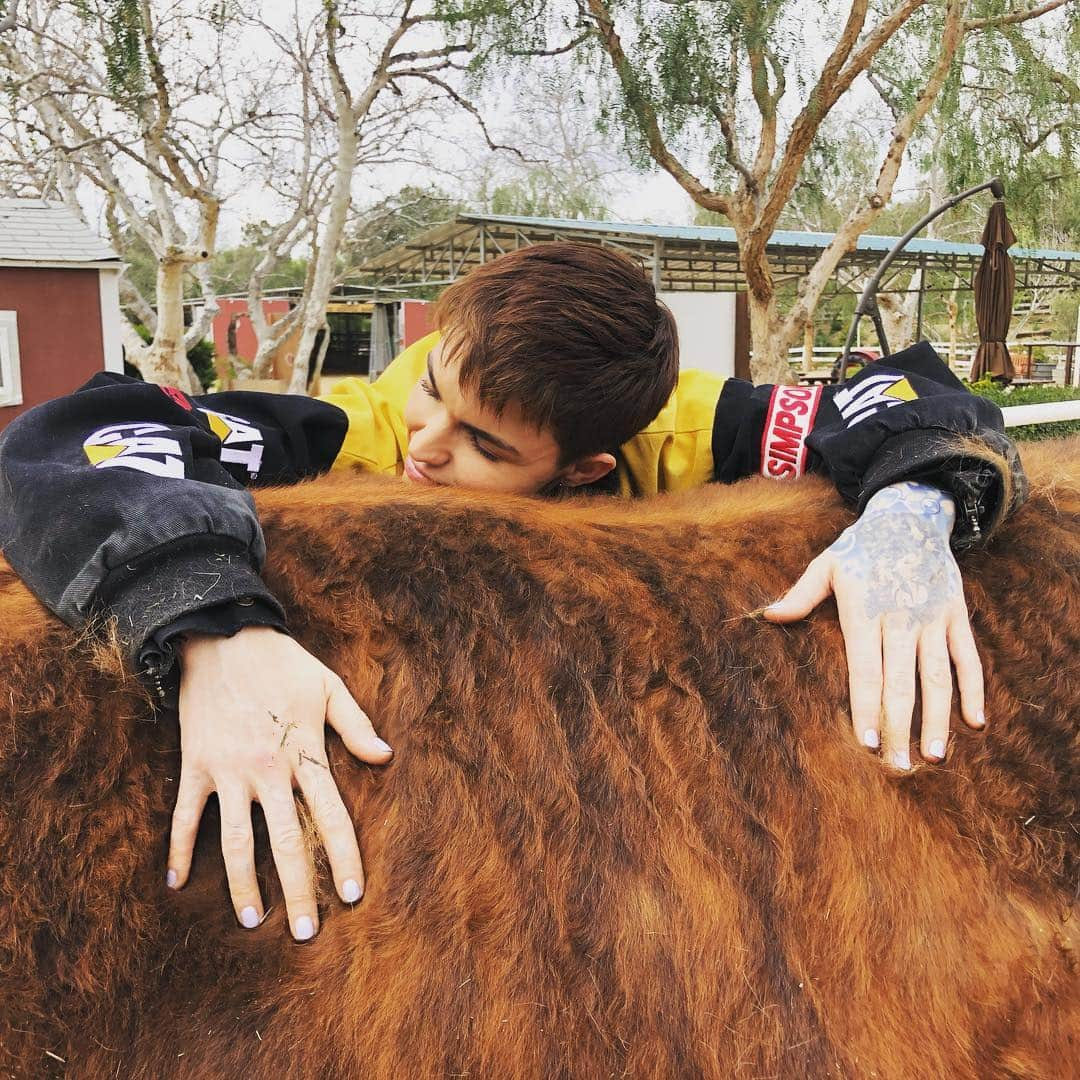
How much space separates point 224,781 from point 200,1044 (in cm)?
27

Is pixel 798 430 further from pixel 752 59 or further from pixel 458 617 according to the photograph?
pixel 752 59

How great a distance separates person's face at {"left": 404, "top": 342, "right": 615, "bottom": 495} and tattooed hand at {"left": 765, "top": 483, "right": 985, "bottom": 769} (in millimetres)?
582

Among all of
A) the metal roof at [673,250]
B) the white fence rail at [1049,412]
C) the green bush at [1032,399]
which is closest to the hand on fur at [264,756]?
the white fence rail at [1049,412]

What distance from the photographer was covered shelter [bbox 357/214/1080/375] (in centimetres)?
1539

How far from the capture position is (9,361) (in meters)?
11.6

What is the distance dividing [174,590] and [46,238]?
44.7 ft

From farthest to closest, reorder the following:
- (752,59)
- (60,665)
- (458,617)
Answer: (752,59), (458,617), (60,665)

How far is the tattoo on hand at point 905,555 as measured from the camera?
4.42ft

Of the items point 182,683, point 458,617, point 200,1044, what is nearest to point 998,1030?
point 458,617

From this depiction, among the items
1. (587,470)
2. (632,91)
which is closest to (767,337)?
(632,91)

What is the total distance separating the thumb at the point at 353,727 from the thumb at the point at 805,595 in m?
0.56

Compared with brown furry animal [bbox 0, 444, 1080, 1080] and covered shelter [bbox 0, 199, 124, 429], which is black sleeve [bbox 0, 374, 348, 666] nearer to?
brown furry animal [bbox 0, 444, 1080, 1080]

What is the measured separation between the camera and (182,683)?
113 centimetres

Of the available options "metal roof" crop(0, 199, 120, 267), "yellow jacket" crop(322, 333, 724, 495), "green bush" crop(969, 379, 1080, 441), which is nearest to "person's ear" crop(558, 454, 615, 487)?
"yellow jacket" crop(322, 333, 724, 495)
